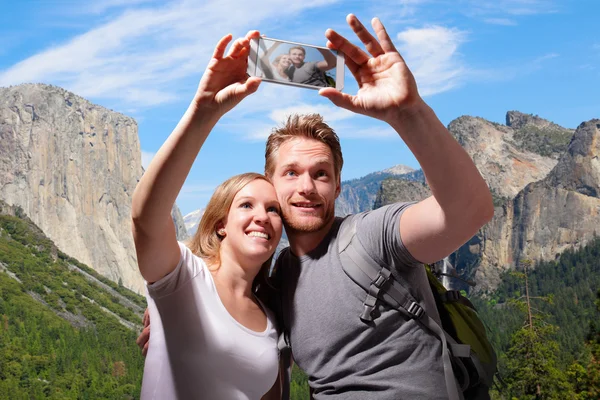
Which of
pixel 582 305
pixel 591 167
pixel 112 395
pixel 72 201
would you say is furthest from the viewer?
pixel 72 201

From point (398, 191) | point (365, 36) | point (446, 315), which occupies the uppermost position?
point (398, 191)

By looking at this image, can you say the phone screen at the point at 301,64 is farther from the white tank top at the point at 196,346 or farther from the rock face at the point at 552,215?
the rock face at the point at 552,215

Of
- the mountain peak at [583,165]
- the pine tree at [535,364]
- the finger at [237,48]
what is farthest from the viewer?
the mountain peak at [583,165]

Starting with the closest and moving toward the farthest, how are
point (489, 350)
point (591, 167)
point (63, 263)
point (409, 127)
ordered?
point (409, 127), point (489, 350), point (63, 263), point (591, 167)

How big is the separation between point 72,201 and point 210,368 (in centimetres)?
19101

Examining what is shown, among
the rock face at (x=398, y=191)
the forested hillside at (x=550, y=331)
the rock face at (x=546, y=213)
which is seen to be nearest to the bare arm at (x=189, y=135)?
the forested hillside at (x=550, y=331)

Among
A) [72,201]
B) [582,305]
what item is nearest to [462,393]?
[582,305]

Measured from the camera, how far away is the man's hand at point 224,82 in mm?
2828

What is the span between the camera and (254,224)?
144 inches

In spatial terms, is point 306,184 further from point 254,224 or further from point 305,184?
point 254,224

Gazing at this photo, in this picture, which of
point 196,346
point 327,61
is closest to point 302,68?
point 327,61

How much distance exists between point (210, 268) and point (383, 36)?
5.42 ft

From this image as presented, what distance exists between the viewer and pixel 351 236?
3561mm

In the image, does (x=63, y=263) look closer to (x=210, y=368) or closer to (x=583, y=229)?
(x=583, y=229)
